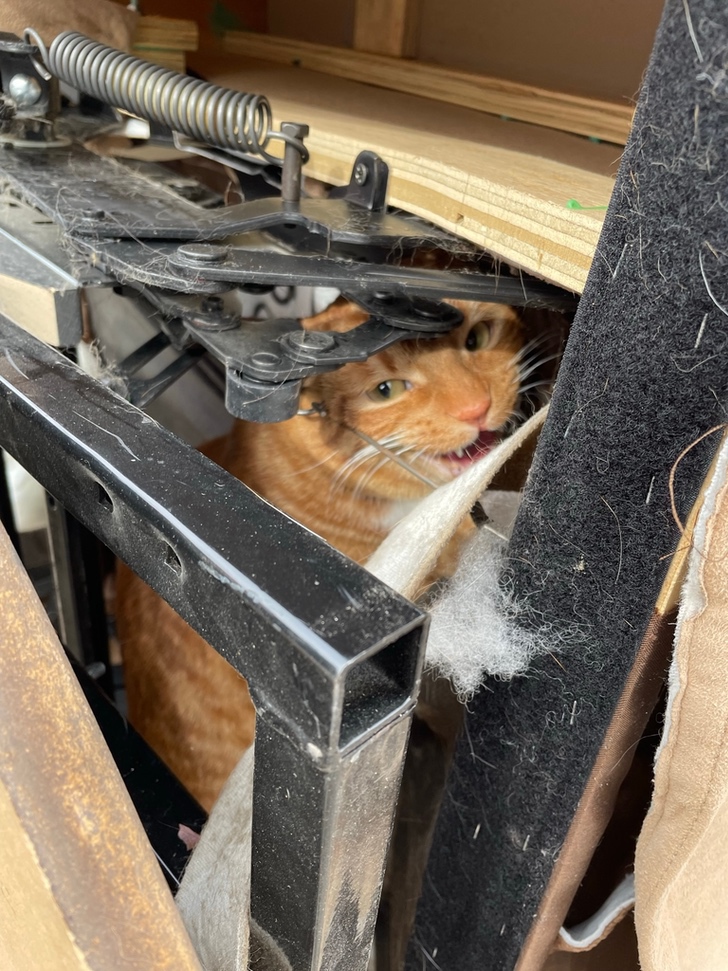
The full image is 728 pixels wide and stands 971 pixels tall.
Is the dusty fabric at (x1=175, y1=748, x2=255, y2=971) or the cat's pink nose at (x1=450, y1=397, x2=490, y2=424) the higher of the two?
the cat's pink nose at (x1=450, y1=397, x2=490, y2=424)

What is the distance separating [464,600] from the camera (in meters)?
0.48

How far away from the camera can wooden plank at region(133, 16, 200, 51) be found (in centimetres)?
99

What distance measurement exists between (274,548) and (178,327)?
1.16 feet

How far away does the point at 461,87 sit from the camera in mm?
1060

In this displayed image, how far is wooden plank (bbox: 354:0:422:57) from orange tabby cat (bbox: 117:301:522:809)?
0.66 metres

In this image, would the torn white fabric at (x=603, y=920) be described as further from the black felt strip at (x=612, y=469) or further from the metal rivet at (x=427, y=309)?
the metal rivet at (x=427, y=309)

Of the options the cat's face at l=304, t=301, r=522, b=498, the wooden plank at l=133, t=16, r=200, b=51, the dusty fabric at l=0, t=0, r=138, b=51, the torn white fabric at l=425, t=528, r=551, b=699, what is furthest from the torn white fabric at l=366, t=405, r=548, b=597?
the wooden plank at l=133, t=16, r=200, b=51

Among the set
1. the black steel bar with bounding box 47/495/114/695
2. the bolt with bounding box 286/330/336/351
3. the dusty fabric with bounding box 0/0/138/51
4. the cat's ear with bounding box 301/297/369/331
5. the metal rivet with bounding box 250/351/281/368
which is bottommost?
the black steel bar with bounding box 47/495/114/695

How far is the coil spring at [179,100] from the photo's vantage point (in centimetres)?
59

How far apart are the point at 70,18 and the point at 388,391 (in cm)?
55

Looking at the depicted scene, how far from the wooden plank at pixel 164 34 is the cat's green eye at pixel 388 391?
1.85 ft

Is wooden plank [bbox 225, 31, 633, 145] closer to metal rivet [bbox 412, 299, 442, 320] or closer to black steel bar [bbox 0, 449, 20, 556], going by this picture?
metal rivet [bbox 412, 299, 442, 320]

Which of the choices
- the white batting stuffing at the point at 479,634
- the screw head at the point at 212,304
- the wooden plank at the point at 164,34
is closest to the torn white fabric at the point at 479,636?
the white batting stuffing at the point at 479,634

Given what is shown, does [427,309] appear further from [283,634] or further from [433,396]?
[283,634]
